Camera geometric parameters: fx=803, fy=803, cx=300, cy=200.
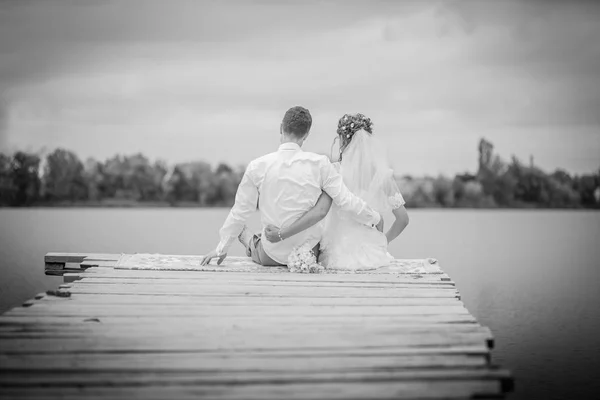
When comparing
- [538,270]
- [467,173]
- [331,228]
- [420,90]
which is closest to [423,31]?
[420,90]

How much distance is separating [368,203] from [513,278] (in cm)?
1360

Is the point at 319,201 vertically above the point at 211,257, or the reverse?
the point at 319,201

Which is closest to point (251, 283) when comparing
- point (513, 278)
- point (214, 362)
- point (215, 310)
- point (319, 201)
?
point (215, 310)

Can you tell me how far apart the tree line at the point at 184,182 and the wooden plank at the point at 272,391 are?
155ft

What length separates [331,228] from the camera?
25.2ft

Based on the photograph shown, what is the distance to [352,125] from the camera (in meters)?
7.69

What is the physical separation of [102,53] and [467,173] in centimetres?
5473

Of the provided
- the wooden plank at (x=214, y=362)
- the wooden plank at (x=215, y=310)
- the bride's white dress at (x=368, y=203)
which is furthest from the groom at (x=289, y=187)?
the wooden plank at (x=214, y=362)

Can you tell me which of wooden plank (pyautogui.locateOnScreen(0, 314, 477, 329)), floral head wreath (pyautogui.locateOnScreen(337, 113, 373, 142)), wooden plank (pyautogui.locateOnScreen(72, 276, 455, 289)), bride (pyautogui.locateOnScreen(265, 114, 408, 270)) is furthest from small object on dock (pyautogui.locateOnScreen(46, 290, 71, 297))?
floral head wreath (pyautogui.locateOnScreen(337, 113, 373, 142))

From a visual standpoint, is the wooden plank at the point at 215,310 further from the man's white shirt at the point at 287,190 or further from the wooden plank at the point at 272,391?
the man's white shirt at the point at 287,190

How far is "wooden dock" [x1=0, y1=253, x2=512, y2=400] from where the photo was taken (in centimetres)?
434

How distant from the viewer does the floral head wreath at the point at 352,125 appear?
769 centimetres

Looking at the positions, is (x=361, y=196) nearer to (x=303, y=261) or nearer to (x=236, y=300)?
(x=303, y=261)

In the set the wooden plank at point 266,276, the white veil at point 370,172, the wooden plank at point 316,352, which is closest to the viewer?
the wooden plank at point 316,352
